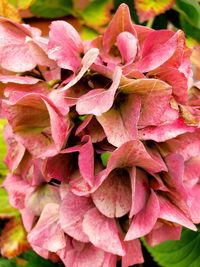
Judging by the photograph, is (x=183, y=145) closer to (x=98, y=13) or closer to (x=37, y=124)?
(x=37, y=124)

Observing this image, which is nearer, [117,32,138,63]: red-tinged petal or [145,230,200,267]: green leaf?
[117,32,138,63]: red-tinged petal

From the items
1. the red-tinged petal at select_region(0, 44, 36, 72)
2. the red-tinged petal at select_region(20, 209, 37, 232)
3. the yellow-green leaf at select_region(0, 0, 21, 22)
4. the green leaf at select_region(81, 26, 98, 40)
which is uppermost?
the red-tinged petal at select_region(0, 44, 36, 72)

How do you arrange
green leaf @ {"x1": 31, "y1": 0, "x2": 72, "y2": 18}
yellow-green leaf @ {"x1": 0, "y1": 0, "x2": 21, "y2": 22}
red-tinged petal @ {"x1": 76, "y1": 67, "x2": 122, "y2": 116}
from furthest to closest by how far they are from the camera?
green leaf @ {"x1": 31, "y1": 0, "x2": 72, "y2": 18} < yellow-green leaf @ {"x1": 0, "y1": 0, "x2": 21, "y2": 22} < red-tinged petal @ {"x1": 76, "y1": 67, "x2": 122, "y2": 116}

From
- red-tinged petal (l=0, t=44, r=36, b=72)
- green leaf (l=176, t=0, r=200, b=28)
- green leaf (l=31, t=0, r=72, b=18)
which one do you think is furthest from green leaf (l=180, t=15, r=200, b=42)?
red-tinged petal (l=0, t=44, r=36, b=72)

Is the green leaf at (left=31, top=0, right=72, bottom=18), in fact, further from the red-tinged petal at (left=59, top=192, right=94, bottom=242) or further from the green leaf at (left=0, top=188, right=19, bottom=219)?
the red-tinged petal at (left=59, top=192, right=94, bottom=242)

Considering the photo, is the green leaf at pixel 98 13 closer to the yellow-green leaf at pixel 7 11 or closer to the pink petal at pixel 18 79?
the yellow-green leaf at pixel 7 11

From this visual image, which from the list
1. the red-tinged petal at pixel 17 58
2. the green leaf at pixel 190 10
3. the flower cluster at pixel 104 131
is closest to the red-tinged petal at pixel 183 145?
the flower cluster at pixel 104 131

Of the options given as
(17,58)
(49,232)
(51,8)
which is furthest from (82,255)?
(51,8)

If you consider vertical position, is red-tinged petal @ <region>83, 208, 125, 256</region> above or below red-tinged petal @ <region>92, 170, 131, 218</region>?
below

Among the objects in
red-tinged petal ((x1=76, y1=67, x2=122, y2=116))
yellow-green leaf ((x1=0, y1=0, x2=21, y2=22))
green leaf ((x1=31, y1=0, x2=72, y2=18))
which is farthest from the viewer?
green leaf ((x1=31, y1=0, x2=72, y2=18))

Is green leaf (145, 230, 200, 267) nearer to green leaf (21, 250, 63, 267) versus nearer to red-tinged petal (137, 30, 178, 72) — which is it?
green leaf (21, 250, 63, 267)
